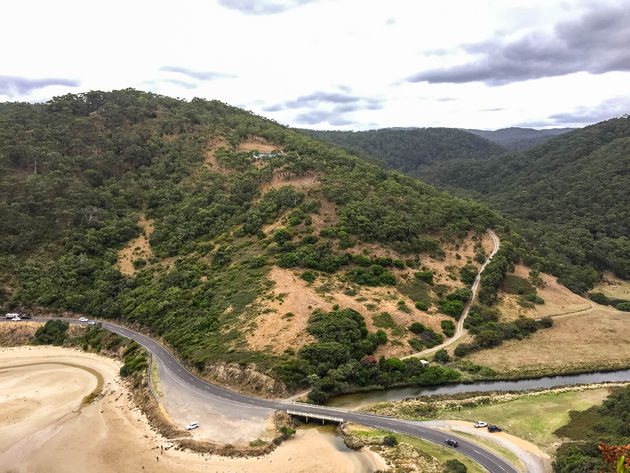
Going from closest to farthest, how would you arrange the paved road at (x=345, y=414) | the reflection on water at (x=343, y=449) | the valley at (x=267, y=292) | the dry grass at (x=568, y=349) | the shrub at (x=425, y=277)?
the paved road at (x=345, y=414) → the reflection on water at (x=343, y=449) → the valley at (x=267, y=292) → the dry grass at (x=568, y=349) → the shrub at (x=425, y=277)

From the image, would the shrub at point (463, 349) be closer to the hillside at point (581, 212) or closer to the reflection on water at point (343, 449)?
the reflection on water at point (343, 449)

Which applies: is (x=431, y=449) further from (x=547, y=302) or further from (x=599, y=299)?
(x=599, y=299)

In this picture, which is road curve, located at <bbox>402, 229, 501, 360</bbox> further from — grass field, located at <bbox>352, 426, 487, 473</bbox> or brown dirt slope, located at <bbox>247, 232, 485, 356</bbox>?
grass field, located at <bbox>352, 426, 487, 473</bbox>

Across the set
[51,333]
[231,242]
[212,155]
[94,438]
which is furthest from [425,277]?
[212,155]

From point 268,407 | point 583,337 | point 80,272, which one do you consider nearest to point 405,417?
point 268,407

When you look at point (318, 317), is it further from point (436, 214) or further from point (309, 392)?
point (436, 214)

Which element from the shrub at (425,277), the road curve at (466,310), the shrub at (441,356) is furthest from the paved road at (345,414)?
the shrub at (425,277)

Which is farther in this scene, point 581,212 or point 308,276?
point 581,212
